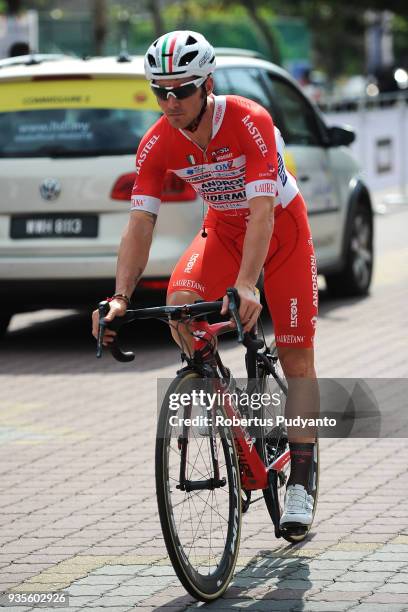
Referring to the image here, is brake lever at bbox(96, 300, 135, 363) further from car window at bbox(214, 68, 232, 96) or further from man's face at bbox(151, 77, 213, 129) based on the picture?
car window at bbox(214, 68, 232, 96)

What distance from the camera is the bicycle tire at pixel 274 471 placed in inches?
226

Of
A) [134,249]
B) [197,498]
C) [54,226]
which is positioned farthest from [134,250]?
[54,226]

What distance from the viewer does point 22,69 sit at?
10875mm

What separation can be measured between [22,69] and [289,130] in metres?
2.27

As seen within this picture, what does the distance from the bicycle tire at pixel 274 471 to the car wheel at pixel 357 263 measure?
21.7 feet

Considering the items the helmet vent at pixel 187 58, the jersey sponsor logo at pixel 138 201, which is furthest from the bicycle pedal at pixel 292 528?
the helmet vent at pixel 187 58

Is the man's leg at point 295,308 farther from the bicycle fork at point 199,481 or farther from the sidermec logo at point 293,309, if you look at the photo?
the bicycle fork at point 199,481

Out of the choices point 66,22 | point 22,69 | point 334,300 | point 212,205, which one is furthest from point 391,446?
point 66,22

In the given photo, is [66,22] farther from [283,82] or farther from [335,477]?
[335,477]

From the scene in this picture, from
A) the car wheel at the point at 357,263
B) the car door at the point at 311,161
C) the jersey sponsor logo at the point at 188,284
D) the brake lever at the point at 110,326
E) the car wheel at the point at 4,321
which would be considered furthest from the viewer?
the car wheel at the point at 357,263

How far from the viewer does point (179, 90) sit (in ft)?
17.3

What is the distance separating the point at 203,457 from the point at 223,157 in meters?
1.09

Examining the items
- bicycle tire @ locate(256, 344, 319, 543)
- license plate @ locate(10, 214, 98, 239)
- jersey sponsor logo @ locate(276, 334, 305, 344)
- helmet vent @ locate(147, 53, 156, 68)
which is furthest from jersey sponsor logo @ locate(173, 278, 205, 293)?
license plate @ locate(10, 214, 98, 239)

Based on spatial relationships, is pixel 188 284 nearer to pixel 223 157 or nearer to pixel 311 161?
pixel 223 157
